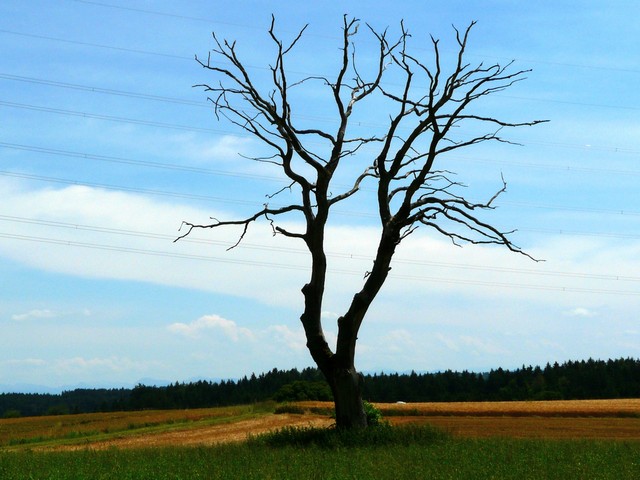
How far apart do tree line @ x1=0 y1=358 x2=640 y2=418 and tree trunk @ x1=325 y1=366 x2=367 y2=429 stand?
58586mm

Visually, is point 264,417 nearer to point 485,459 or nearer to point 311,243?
point 311,243

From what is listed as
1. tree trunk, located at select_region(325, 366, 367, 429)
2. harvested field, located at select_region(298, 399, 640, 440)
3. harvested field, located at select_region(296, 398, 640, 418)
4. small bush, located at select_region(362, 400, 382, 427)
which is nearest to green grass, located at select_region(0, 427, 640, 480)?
tree trunk, located at select_region(325, 366, 367, 429)

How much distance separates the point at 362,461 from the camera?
53.4ft

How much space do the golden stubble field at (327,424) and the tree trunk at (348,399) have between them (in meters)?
6.59

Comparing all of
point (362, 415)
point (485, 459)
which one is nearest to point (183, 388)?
point (362, 415)

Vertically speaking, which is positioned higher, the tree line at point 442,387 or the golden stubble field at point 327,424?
the tree line at point 442,387

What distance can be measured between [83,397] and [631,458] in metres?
150

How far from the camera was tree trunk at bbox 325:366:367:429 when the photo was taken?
74.9 feet

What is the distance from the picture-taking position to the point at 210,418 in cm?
4362

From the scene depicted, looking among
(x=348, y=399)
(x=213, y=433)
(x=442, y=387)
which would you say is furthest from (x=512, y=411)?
(x=442, y=387)

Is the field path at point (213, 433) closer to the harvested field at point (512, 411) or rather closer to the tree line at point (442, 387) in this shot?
the harvested field at point (512, 411)

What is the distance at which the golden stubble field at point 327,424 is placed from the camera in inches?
1221

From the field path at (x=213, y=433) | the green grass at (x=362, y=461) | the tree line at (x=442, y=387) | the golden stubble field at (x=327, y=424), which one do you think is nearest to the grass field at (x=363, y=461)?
the green grass at (x=362, y=461)

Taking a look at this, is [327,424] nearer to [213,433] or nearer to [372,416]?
[213,433]
